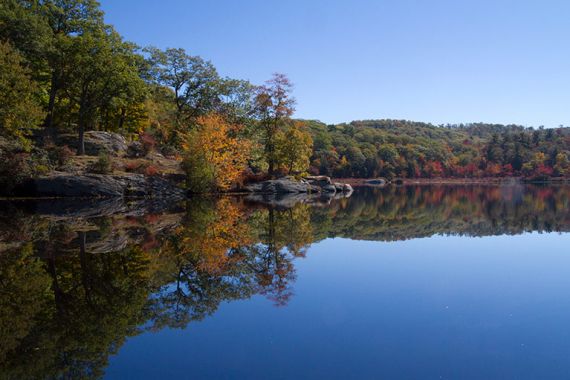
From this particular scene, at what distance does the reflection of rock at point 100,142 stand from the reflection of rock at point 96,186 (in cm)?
510

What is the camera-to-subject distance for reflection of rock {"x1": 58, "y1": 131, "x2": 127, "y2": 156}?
36.8 m

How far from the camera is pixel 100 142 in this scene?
38406 mm

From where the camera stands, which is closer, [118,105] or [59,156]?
[59,156]

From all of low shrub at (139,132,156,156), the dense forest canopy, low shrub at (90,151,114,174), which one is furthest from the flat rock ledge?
low shrub at (90,151,114,174)

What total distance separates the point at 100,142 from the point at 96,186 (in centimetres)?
754

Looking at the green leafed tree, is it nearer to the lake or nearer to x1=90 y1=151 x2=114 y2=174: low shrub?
x1=90 y1=151 x2=114 y2=174: low shrub

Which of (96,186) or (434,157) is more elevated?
(434,157)

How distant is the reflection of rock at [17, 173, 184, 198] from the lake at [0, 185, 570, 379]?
610 inches

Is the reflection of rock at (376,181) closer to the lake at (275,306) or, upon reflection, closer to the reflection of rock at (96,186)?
the reflection of rock at (96,186)

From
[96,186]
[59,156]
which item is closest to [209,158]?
[96,186]

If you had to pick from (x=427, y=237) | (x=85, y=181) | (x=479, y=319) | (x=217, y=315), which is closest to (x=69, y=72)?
(x=85, y=181)

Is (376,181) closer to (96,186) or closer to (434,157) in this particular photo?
(434,157)

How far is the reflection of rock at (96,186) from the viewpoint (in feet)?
102

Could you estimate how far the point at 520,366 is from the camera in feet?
19.5
